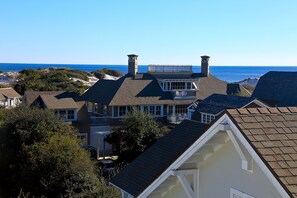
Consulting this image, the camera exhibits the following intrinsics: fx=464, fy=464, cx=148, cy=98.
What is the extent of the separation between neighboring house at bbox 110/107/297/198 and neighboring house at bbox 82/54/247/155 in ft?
110

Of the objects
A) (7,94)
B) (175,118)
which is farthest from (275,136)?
(7,94)

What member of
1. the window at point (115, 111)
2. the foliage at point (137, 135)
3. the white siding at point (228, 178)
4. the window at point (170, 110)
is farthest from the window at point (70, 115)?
the white siding at point (228, 178)

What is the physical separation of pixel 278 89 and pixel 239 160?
3613 cm

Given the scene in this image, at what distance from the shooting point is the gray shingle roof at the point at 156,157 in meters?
13.8

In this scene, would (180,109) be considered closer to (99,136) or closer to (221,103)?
(99,136)

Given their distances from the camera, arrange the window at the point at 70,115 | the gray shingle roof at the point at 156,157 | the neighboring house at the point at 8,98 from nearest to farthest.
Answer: the gray shingle roof at the point at 156,157 → the window at the point at 70,115 → the neighboring house at the point at 8,98

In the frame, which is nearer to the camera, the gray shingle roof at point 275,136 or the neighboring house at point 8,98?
the gray shingle roof at point 275,136

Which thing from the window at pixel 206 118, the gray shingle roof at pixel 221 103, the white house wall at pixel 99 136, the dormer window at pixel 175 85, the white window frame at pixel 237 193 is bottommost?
the white house wall at pixel 99 136

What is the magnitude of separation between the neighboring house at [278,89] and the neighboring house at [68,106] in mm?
16106

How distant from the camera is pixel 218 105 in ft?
118

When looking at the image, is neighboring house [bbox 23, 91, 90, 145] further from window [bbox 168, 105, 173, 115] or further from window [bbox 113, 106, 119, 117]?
window [bbox 168, 105, 173, 115]

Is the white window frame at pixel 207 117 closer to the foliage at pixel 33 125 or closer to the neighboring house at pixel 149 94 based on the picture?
the neighboring house at pixel 149 94

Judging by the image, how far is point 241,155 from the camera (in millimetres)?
5906

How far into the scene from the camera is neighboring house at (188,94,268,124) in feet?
113
